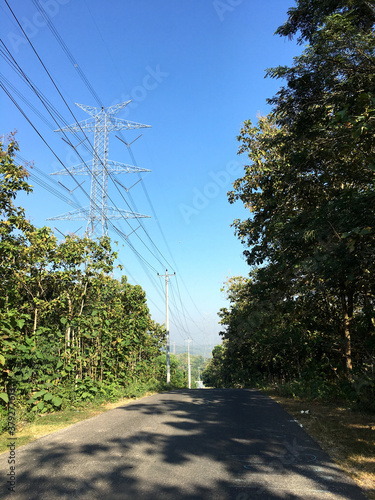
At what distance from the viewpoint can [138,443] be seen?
209 inches

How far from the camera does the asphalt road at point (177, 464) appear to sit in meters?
3.54

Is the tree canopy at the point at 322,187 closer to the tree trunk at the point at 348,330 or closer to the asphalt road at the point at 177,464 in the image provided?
the tree trunk at the point at 348,330

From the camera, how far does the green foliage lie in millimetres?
6770

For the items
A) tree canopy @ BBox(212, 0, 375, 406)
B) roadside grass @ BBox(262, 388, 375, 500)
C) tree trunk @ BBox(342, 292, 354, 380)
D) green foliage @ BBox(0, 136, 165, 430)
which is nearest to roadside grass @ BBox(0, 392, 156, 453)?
green foliage @ BBox(0, 136, 165, 430)

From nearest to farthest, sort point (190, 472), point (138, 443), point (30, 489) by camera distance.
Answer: point (30, 489)
point (190, 472)
point (138, 443)

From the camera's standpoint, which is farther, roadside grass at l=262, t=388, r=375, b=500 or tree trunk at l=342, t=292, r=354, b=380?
tree trunk at l=342, t=292, r=354, b=380

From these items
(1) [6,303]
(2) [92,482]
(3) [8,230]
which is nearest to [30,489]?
(2) [92,482]

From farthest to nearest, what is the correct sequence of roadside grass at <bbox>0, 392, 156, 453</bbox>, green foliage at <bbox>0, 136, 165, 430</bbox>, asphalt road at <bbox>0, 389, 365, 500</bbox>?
green foliage at <bbox>0, 136, 165, 430</bbox>
roadside grass at <bbox>0, 392, 156, 453</bbox>
asphalt road at <bbox>0, 389, 365, 500</bbox>

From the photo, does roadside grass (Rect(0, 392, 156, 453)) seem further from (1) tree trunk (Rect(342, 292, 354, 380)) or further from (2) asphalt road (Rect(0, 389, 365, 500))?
(1) tree trunk (Rect(342, 292, 354, 380))

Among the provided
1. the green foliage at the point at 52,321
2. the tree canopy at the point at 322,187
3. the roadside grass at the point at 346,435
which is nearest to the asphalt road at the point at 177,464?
the roadside grass at the point at 346,435

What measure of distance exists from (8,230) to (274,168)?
8.37 m

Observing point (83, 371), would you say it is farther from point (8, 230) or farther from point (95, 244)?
point (8, 230)

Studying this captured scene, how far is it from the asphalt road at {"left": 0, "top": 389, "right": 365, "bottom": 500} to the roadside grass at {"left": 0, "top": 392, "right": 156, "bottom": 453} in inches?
11.2

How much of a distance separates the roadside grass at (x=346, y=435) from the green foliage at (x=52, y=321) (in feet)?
18.5
